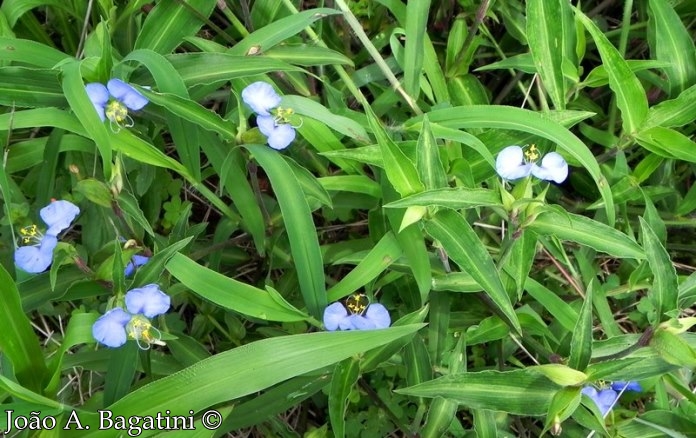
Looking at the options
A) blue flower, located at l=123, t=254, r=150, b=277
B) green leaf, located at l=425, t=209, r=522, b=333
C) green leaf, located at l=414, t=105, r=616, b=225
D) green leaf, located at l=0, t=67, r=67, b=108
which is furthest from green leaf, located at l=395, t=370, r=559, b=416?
green leaf, located at l=0, t=67, r=67, b=108

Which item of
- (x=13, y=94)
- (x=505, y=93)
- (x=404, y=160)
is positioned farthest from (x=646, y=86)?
(x=13, y=94)

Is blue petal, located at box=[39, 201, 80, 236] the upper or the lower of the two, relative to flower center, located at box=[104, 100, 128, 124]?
lower

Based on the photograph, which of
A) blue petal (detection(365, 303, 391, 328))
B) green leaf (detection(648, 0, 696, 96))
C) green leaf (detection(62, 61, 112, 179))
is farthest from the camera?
green leaf (detection(648, 0, 696, 96))

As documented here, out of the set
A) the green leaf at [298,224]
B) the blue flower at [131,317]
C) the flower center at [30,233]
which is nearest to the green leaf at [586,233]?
the green leaf at [298,224]

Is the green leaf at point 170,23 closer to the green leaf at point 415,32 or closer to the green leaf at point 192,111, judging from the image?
the green leaf at point 192,111

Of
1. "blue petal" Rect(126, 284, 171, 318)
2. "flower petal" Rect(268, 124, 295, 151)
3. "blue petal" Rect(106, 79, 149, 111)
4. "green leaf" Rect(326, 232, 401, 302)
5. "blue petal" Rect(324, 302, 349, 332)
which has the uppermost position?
"blue petal" Rect(106, 79, 149, 111)

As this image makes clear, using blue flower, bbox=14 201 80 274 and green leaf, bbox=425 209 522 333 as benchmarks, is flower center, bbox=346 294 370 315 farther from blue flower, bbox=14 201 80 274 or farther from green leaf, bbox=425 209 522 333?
blue flower, bbox=14 201 80 274

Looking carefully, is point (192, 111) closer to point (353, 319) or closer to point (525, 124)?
point (353, 319)
